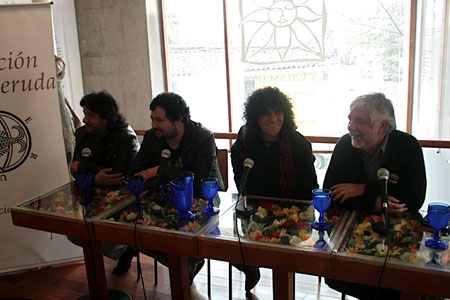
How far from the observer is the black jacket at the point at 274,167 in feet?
7.44

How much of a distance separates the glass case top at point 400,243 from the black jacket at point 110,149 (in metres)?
1.51

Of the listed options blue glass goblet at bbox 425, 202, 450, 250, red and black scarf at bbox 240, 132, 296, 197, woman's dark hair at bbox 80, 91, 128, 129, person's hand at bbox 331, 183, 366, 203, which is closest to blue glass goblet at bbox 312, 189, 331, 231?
person's hand at bbox 331, 183, 366, 203

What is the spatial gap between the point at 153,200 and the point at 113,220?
248 millimetres

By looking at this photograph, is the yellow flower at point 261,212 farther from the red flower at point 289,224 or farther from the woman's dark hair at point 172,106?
the woman's dark hair at point 172,106

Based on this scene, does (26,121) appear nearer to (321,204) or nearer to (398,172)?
(321,204)

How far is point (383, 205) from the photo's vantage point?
61.9 inches

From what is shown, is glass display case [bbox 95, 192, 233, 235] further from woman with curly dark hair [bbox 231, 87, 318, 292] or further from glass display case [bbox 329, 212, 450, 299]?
glass display case [bbox 329, 212, 450, 299]

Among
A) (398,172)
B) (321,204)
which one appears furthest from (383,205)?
(398,172)

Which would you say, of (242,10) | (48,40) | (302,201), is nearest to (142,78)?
(242,10)

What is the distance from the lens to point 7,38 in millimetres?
2727

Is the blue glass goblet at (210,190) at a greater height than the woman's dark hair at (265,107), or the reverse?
the woman's dark hair at (265,107)

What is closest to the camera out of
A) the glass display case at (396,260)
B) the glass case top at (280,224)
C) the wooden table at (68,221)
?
the glass display case at (396,260)

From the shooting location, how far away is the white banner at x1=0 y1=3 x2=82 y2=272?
275cm

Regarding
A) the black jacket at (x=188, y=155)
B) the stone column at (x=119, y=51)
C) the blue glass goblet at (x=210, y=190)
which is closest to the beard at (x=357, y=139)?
the blue glass goblet at (x=210, y=190)
